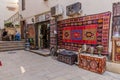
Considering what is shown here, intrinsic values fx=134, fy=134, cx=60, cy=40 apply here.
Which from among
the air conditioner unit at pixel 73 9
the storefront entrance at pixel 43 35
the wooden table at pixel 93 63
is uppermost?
the air conditioner unit at pixel 73 9

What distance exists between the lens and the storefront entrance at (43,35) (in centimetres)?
780

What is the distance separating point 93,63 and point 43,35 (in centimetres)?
466

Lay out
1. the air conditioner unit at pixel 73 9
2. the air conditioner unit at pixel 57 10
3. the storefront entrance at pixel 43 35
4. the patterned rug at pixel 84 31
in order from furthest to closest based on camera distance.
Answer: the storefront entrance at pixel 43 35 < the air conditioner unit at pixel 57 10 < the air conditioner unit at pixel 73 9 < the patterned rug at pixel 84 31

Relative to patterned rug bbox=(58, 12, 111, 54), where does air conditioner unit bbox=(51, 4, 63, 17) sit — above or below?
above

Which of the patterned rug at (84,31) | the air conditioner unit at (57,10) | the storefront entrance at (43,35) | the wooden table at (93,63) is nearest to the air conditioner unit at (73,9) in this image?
the patterned rug at (84,31)

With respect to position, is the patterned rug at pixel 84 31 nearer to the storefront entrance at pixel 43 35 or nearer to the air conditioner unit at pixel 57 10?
the air conditioner unit at pixel 57 10

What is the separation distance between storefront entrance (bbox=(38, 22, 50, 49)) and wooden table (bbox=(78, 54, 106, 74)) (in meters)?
3.64

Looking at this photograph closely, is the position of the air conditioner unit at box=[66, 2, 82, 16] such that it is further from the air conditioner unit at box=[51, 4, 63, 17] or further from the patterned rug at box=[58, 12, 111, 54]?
the air conditioner unit at box=[51, 4, 63, 17]

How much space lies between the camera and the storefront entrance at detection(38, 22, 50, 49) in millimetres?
7801

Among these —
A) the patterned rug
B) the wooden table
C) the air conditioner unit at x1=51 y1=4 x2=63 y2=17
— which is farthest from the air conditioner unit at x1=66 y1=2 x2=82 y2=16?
the wooden table

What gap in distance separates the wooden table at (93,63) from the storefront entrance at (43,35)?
3.64 metres

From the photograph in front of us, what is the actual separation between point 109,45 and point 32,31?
5813mm

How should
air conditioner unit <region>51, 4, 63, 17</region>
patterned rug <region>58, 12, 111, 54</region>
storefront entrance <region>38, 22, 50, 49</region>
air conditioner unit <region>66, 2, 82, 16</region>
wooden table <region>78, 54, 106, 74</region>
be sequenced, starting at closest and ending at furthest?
wooden table <region>78, 54, 106, 74</region>
patterned rug <region>58, 12, 111, 54</region>
air conditioner unit <region>66, 2, 82, 16</region>
air conditioner unit <region>51, 4, 63, 17</region>
storefront entrance <region>38, 22, 50, 49</region>

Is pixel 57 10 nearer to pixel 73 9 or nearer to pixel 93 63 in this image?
pixel 73 9
